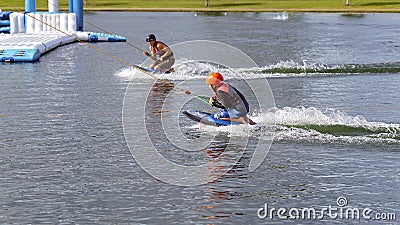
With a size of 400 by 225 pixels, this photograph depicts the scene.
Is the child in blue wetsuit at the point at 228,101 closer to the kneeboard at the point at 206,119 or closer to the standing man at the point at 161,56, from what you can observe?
the kneeboard at the point at 206,119

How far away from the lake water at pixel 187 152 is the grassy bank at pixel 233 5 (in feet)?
168

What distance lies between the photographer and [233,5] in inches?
3917

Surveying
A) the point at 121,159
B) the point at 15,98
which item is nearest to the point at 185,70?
the point at 15,98

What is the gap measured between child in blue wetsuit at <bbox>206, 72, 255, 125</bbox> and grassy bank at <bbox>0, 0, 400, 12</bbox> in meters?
67.7

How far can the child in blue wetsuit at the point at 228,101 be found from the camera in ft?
68.9

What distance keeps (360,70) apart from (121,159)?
20.3 metres

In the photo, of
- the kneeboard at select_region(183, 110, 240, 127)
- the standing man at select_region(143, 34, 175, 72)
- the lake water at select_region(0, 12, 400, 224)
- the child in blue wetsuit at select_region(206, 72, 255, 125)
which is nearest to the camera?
the lake water at select_region(0, 12, 400, 224)

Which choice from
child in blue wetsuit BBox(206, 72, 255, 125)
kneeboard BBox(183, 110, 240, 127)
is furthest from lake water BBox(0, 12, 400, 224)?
child in blue wetsuit BBox(206, 72, 255, 125)

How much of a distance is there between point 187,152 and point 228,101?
7.32 ft

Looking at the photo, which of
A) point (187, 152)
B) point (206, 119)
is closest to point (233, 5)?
point (206, 119)

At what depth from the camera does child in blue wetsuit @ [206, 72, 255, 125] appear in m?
21.0

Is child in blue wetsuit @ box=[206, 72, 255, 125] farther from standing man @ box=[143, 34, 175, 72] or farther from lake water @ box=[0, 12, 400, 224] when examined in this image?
standing man @ box=[143, 34, 175, 72]

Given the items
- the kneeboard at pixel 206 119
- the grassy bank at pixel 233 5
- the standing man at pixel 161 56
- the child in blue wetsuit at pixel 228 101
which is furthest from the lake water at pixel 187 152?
the grassy bank at pixel 233 5

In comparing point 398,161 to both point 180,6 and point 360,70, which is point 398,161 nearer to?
point 360,70
